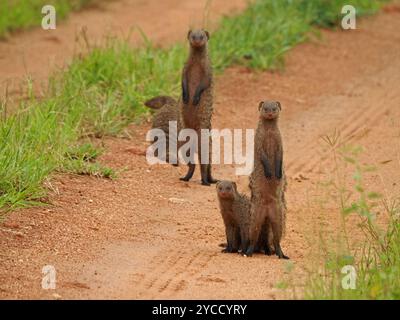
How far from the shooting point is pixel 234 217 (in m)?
6.91

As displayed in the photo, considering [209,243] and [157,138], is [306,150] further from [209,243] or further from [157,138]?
[209,243]

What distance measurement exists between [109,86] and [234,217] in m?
3.20

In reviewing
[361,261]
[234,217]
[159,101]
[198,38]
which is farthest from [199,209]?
[361,261]

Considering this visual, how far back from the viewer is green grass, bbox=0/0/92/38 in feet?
41.2

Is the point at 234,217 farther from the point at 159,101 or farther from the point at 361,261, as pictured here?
the point at 159,101

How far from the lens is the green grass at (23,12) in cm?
1257

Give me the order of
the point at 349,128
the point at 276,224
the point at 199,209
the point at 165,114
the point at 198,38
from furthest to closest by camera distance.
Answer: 1. the point at 349,128
2. the point at 165,114
3. the point at 198,38
4. the point at 199,209
5. the point at 276,224

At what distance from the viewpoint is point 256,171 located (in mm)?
6801

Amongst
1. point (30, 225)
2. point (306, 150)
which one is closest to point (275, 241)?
point (30, 225)

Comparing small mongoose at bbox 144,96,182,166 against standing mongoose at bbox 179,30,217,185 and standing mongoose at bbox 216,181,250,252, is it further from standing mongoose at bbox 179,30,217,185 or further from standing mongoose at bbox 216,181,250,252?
standing mongoose at bbox 216,181,250,252

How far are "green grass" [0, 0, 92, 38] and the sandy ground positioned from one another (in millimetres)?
2995

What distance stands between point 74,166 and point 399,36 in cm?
636

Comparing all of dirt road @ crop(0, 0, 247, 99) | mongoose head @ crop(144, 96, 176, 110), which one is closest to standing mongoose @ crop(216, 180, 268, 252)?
mongoose head @ crop(144, 96, 176, 110)

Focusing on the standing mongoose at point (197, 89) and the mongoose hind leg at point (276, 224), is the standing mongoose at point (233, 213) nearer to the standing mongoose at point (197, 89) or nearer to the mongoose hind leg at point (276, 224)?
the mongoose hind leg at point (276, 224)
